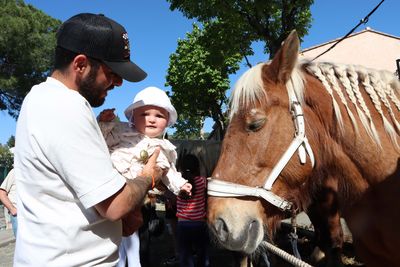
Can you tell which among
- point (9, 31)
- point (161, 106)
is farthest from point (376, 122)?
point (9, 31)

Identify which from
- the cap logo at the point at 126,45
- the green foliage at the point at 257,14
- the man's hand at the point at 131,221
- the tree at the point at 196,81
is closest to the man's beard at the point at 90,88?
the cap logo at the point at 126,45

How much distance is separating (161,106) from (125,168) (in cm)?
61

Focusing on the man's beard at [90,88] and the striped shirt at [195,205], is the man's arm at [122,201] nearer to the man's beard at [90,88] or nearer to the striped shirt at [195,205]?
the man's beard at [90,88]

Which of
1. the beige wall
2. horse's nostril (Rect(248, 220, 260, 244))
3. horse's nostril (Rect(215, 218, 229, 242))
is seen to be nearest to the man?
horse's nostril (Rect(215, 218, 229, 242))

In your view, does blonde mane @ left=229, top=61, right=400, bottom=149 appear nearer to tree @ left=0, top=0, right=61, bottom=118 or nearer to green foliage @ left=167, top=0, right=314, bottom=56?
green foliage @ left=167, top=0, right=314, bottom=56

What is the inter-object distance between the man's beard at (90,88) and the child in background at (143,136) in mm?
912

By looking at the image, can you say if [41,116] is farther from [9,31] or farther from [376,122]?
[9,31]

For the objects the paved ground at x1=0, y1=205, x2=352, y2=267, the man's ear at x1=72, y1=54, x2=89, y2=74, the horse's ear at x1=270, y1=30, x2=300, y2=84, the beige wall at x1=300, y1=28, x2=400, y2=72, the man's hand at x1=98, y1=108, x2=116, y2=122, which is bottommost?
the paved ground at x1=0, y1=205, x2=352, y2=267

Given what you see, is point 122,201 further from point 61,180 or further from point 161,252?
point 161,252

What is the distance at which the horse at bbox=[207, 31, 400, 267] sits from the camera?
2.16 meters

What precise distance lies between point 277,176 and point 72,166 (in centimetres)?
125

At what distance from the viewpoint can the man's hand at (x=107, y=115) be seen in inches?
109

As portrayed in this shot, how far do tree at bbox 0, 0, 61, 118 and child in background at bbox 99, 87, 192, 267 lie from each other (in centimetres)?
1878

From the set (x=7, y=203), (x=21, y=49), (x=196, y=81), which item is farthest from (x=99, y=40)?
(x=196, y=81)
